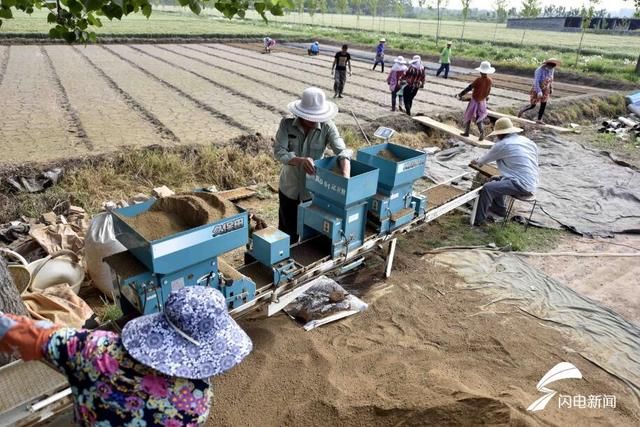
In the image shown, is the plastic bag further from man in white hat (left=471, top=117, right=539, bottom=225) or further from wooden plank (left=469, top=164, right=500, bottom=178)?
wooden plank (left=469, top=164, right=500, bottom=178)

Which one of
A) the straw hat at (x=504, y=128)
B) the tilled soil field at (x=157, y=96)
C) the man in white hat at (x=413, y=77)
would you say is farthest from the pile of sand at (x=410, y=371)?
the man in white hat at (x=413, y=77)

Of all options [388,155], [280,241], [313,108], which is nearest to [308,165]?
[313,108]

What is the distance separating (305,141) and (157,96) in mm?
10136

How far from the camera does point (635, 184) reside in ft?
27.0

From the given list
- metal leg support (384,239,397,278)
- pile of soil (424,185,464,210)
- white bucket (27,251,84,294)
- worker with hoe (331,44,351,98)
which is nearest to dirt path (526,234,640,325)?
pile of soil (424,185,464,210)

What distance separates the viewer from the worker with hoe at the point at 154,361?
68.6 inches

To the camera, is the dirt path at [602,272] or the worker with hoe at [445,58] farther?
the worker with hoe at [445,58]

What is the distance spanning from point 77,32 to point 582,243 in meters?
6.41

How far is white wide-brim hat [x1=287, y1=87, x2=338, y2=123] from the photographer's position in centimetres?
420

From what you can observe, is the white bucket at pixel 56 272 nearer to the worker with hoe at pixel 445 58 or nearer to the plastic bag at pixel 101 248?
the plastic bag at pixel 101 248

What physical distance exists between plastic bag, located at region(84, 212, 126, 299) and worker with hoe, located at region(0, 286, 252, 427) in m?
2.55

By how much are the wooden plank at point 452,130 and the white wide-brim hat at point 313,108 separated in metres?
6.59

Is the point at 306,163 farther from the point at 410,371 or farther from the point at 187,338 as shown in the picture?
the point at 187,338

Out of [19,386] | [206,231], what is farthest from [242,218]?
[19,386]
